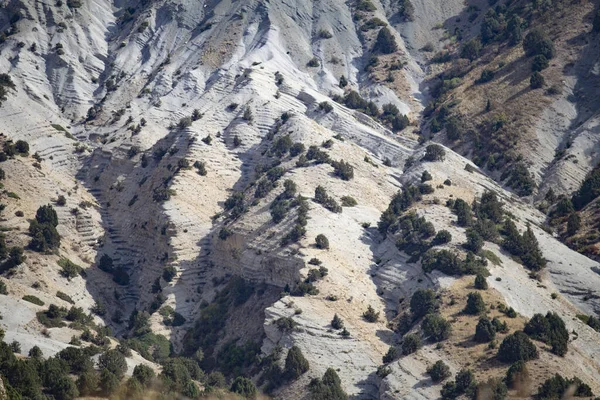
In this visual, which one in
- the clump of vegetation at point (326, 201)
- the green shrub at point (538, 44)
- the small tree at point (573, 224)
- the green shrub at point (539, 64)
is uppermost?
the green shrub at point (538, 44)

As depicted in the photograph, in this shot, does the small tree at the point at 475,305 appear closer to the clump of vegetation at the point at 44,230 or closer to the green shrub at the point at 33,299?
the green shrub at the point at 33,299

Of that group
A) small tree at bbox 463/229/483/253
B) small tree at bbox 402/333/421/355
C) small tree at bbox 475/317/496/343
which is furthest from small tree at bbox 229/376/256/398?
small tree at bbox 463/229/483/253

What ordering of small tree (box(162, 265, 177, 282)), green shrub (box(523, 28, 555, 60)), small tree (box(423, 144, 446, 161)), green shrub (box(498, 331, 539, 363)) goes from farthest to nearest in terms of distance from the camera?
green shrub (box(523, 28, 555, 60)) → small tree (box(423, 144, 446, 161)) → small tree (box(162, 265, 177, 282)) → green shrub (box(498, 331, 539, 363))

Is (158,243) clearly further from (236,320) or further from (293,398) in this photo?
(293,398)

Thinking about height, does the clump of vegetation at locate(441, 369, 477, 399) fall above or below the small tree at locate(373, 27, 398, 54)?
below

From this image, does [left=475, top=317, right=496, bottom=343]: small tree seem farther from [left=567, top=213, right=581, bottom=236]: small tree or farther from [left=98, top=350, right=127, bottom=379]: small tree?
[left=98, top=350, right=127, bottom=379]: small tree

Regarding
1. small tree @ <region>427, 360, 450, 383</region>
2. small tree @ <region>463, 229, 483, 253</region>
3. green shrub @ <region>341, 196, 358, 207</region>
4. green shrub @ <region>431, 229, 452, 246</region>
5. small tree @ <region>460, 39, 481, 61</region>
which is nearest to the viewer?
small tree @ <region>427, 360, 450, 383</region>

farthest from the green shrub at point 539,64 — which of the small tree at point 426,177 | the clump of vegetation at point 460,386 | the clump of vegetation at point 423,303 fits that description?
the clump of vegetation at point 460,386
